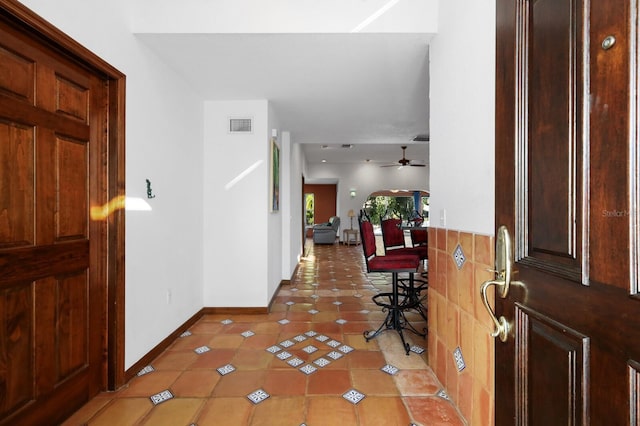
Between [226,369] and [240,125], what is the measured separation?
2472mm

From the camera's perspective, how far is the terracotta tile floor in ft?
5.75

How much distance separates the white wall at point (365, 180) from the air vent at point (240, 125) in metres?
7.90

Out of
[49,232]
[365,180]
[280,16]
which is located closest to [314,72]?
[280,16]

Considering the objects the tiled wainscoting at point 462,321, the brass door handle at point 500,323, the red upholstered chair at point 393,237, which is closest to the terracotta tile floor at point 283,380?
the tiled wainscoting at point 462,321

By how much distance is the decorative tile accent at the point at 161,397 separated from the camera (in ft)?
6.21

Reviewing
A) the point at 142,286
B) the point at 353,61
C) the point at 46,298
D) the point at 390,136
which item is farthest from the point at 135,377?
the point at 390,136

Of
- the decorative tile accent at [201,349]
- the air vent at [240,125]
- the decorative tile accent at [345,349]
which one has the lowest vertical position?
the decorative tile accent at [201,349]

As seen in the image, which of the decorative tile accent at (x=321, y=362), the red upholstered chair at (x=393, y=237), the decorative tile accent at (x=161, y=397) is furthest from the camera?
the red upholstered chair at (x=393, y=237)

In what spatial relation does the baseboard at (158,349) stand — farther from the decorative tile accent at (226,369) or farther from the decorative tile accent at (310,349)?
the decorative tile accent at (310,349)

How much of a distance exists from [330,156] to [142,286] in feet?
27.0

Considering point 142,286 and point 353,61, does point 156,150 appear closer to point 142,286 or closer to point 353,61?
point 142,286

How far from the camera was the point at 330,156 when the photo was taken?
9.99 m

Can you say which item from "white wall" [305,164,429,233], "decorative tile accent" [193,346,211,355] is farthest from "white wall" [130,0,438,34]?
"white wall" [305,164,429,233]

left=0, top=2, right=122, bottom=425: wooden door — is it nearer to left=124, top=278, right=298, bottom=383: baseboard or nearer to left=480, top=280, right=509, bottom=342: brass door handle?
left=124, top=278, right=298, bottom=383: baseboard
